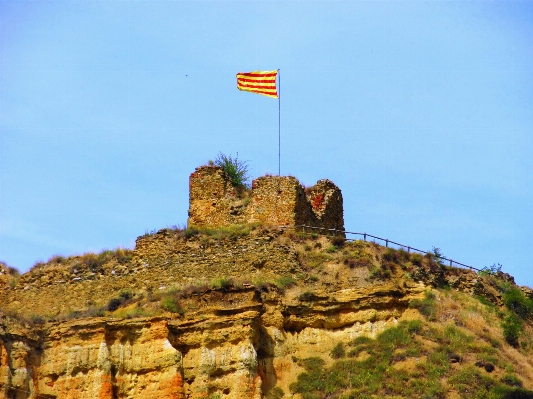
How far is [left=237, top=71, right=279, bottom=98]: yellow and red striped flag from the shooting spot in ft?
211

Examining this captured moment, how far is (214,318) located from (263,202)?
9274mm

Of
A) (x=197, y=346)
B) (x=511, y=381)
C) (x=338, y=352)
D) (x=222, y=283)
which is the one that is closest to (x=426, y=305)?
(x=338, y=352)

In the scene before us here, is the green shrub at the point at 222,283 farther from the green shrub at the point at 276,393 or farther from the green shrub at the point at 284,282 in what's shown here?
the green shrub at the point at 276,393

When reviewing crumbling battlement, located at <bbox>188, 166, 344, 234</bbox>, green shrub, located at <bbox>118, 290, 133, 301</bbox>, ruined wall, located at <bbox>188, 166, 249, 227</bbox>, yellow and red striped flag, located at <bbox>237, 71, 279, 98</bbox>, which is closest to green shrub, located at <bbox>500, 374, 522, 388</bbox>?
crumbling battlement, located at <bbox>188, 166, 344, 234</bbox>

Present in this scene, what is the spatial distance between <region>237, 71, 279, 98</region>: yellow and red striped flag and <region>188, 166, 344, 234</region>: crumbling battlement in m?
3.70

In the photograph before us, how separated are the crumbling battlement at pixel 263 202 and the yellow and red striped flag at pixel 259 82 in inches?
146

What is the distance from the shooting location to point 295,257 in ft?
193

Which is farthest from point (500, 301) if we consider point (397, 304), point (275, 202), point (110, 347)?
point (110, 347)

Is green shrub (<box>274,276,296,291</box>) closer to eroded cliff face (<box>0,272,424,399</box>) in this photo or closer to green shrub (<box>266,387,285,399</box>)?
eroded cliff face (<box>0,272,424,399</box>)

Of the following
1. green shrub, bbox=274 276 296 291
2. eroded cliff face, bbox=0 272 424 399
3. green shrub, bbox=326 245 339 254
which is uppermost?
green shrub, bbox=326 245 339 254

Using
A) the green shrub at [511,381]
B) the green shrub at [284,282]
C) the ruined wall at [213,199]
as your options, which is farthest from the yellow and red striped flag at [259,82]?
the green shrub at [511,381]

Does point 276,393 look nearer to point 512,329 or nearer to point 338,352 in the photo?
point 338,352

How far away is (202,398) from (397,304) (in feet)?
27.9

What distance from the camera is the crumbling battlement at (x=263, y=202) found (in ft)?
203
